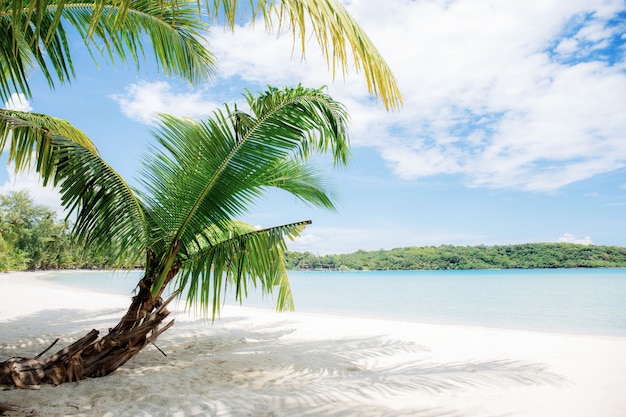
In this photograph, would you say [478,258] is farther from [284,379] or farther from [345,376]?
[284,379]

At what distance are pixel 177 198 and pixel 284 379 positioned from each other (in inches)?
80.4

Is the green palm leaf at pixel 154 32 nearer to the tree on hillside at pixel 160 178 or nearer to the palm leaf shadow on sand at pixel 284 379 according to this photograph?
the tree on hillside at pixel 160 178

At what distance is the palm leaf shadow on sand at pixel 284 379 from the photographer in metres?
2.98

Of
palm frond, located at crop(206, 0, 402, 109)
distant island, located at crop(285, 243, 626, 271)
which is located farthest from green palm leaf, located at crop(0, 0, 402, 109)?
distant island, located at crop(285, 243, 626, 271)

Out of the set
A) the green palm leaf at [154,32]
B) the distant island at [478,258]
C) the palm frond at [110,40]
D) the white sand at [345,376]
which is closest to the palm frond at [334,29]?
the green palm leaf at [154,32]

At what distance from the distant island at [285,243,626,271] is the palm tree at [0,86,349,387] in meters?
40.0

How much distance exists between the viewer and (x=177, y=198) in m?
3.91

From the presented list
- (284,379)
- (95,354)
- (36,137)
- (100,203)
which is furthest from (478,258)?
(36,137)

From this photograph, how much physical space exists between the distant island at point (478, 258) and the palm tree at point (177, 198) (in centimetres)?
3997

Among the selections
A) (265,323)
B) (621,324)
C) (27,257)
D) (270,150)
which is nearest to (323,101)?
(270,150)

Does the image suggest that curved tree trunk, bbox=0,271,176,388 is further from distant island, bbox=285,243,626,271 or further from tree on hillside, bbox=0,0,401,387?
distant island, bbox=285,243,626,271

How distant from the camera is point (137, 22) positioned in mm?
3846

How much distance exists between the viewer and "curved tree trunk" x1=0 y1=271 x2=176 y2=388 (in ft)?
10.9

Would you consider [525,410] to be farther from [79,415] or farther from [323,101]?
[79,415]
